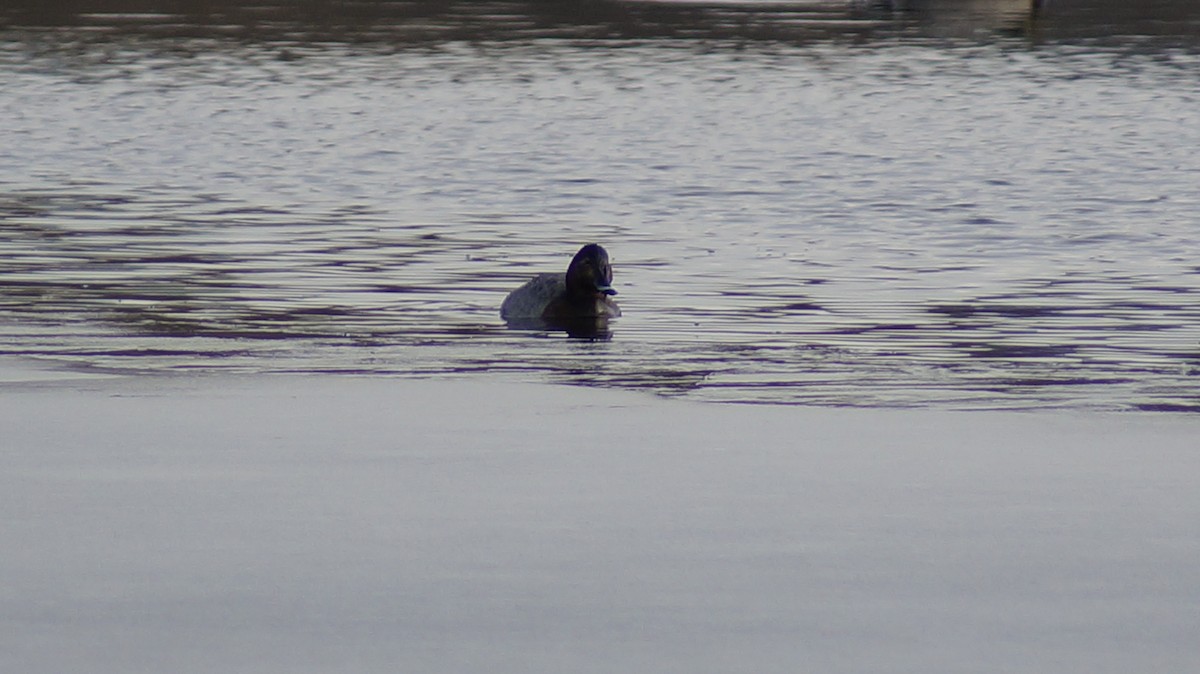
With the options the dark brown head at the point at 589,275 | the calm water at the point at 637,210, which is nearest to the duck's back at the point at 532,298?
the dark brown head at the point at 589,275

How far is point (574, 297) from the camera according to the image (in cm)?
1279

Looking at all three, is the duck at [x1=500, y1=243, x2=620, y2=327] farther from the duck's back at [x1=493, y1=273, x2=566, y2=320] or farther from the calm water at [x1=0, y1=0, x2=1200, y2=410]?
the calm water at [x1=0, y1=0, x2=1200, y2=410]

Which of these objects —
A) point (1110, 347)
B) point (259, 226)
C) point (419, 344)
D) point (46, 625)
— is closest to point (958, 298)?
point (1110, 347)

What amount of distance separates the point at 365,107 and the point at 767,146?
20.0ft

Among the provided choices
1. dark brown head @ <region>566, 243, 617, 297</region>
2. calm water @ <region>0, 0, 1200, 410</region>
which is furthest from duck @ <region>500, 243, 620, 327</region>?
calm water @ <region>0, 0, 1200, 410</region>

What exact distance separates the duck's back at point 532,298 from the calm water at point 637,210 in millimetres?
304

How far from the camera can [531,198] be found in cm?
1872

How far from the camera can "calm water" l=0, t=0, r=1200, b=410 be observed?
11.0m

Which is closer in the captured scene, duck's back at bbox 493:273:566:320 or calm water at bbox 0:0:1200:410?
calm water at bbox 0:0:1200:410

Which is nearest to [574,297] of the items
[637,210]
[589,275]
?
[589,275]

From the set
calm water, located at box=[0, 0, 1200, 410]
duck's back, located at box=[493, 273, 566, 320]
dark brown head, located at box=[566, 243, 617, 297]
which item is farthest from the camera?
dark brown head, located at box=[566, 243, 617, 297]

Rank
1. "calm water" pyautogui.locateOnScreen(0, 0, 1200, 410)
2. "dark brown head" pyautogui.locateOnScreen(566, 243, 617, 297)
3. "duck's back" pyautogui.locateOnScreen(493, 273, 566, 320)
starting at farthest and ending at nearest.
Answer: "dark brown head" pyautogui.locateOnScreen(566, 243, 617, 297)
"duck's back" pyautogui.locateOnScreen(493, 273, 566, 320)
"calm water" pyautogui.locateOnScreen(0, 0, 1200, 410)

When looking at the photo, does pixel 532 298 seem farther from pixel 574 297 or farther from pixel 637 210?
pixel 637 210

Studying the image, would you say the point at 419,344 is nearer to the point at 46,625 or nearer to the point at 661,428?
the point at 661,428
